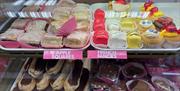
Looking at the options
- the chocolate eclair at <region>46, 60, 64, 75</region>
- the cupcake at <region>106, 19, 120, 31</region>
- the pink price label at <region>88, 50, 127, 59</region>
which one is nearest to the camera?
the pink price label at <region>88, 50, 127, 59</region>

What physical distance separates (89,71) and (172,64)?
0.44 meters

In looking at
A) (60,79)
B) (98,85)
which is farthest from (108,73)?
(60,79)

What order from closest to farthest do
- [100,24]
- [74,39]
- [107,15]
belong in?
[74,39], [100,24], [107,15]

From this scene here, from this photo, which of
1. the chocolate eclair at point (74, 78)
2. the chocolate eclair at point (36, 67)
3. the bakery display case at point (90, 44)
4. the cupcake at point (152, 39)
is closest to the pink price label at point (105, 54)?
the bakery display case at point (90, 44)

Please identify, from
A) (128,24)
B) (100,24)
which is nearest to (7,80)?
(100,24)

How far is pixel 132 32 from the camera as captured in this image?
1.15m

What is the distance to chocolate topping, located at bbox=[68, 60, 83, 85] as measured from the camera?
127 centimetres

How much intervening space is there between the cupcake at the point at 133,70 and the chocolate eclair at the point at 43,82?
39 cm

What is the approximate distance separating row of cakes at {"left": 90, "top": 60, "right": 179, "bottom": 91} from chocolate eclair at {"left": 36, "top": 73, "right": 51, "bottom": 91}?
0.71 ft

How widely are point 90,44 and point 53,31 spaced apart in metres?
0.18

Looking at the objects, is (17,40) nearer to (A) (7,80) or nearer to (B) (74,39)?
(B) (74,39)

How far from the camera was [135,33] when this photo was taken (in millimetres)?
1126

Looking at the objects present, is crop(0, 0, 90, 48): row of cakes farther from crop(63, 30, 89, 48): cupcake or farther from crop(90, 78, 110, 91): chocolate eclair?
crop(90, 78, 110, 91): chocolate eclair

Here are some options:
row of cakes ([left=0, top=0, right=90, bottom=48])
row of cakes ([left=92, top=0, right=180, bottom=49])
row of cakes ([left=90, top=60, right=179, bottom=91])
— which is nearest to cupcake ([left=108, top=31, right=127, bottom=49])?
row of cakes ([left=92, top=0, right=180, bottom=49])
